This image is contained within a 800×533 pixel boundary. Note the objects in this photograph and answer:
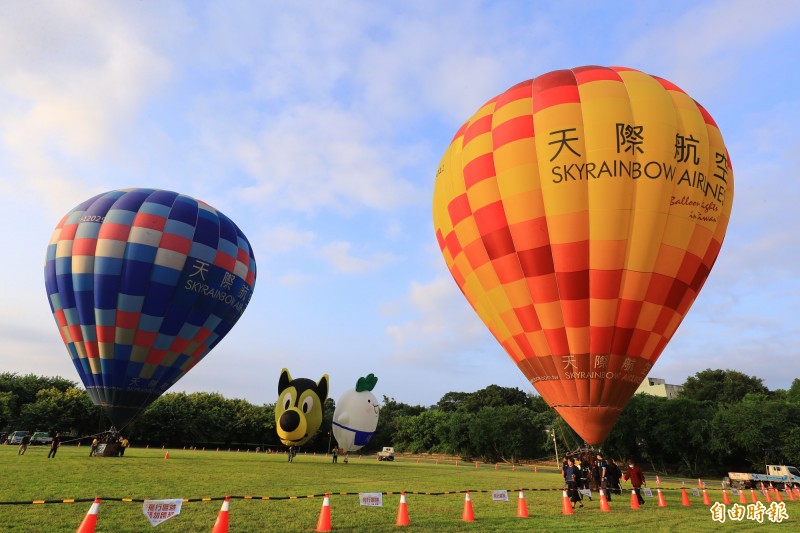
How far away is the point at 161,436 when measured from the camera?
180 ft

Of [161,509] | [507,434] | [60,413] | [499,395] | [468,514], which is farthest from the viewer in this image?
[499,395]

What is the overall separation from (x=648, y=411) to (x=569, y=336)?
37.8 meters

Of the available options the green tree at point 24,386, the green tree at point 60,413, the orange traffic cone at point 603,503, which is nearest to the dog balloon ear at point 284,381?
the orange traffic cone at point 603,503

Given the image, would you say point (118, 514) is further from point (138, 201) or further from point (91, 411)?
point (91, 411)

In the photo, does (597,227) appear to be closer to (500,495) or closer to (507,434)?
(500,495)

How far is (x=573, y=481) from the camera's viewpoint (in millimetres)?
13664

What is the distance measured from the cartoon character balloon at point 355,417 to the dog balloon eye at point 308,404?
386 cm

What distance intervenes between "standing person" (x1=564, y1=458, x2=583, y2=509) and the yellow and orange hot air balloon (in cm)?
154

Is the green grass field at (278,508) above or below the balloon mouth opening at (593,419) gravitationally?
below

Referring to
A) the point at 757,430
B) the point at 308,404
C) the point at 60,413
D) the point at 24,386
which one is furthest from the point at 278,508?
the point at 24,386

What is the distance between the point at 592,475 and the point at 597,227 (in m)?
7.97

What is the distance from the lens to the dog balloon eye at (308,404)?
26.3 meters

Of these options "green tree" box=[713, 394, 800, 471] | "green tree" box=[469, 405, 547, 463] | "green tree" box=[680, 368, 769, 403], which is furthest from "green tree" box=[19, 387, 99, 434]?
"green tree" box=[680, 368, 769, 403]

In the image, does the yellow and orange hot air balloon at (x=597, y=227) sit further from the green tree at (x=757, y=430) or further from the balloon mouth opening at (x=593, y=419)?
the green tree at (x=757, y=430)
